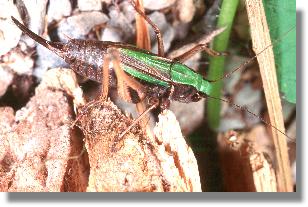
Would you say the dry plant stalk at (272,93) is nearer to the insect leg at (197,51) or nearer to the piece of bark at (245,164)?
the piece of bark at (245,164)

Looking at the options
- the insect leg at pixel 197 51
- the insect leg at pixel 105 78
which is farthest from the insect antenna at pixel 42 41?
the insect leg at pixel 197 51

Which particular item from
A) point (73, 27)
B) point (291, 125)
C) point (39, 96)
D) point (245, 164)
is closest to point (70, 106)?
point (39, 96)

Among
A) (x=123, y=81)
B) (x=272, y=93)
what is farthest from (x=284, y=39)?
(x=123, y=81)

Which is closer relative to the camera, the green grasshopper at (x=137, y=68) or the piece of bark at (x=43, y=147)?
the piece of bark at (x=43, y=147)

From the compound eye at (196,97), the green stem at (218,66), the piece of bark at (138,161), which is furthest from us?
the compound eye at (196,97)

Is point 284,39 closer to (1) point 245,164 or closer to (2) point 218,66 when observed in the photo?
Result: (2) point 218,66

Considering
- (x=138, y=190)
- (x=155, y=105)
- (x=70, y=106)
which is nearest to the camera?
(x=138, y=190)

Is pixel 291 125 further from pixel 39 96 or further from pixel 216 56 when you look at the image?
pixel 39 96
